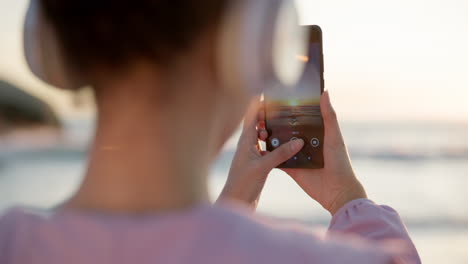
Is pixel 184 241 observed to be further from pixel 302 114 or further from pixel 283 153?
pixel 302 114

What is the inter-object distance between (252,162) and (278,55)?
814 millimetres

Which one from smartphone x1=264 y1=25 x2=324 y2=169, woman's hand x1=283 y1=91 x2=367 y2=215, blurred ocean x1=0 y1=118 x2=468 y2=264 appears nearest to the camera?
woman's hand x1=283 y1=91 x2=367 y2=215

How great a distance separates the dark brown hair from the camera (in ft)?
2.50

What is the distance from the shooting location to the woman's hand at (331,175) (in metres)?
1.46

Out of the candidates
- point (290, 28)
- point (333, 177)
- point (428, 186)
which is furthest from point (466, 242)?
point (290, 28)

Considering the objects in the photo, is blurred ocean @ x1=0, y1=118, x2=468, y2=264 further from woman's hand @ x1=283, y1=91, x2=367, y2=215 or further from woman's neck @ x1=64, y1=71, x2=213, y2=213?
woman's hand @ x1=283, y1=91, x2=367, y2=215

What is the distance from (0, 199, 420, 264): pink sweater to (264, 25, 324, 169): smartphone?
3.19 feet

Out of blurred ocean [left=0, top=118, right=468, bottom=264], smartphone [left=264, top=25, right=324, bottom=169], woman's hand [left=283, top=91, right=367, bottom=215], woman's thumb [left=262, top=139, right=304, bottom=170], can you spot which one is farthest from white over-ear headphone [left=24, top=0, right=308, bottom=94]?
smartphone [left=264, top=25, right=324, bottom=169]

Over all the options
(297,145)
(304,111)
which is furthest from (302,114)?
(297,145)

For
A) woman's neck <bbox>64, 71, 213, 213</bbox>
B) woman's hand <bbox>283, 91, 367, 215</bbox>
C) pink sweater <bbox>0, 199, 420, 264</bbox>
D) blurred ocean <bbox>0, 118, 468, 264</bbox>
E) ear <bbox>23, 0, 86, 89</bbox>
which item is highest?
ear <bbox>23, 0, 86, 89</bbox>

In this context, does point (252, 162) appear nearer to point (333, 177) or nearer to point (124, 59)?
point (333, 177)

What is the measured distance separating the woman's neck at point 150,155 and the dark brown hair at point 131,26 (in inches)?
2.2

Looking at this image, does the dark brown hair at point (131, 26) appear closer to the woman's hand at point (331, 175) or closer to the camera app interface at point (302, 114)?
the woman's hand at point (331, 175)

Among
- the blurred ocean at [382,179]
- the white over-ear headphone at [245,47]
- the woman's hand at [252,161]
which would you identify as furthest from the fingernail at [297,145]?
the blurred ocean at [382,179]
